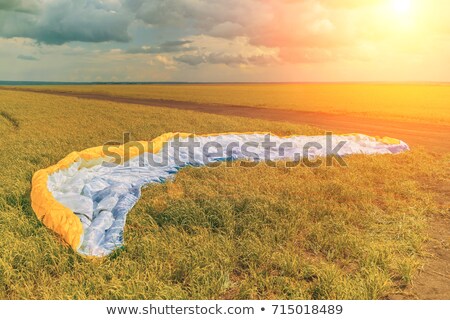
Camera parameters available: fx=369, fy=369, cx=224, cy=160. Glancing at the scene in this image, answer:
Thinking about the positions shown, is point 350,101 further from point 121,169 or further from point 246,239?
point 246,239

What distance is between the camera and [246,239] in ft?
16.5

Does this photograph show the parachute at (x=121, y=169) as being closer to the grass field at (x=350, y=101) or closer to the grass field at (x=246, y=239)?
the grass field at (x=246, y=239)

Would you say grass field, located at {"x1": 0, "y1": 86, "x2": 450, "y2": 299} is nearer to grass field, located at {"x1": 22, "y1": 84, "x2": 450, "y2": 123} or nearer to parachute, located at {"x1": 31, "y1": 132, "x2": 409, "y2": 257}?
parachute, located at {"x1": 31, "y1": 132, "x2": 409, "y2": 257}

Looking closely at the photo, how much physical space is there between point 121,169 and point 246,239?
13.5 ft

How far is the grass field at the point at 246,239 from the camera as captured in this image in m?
3.99

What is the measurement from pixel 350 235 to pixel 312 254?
708 millimetres

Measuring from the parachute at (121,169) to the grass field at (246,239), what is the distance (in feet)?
0.77

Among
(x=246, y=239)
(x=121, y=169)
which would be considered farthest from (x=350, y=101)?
(x=246, y=239)

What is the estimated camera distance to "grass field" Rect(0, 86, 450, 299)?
13.1ft

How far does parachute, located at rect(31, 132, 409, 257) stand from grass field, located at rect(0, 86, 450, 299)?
235 millimetres

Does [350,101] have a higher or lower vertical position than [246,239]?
higher

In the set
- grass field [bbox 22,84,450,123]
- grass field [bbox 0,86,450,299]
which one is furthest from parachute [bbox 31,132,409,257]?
grass field [bbox 22,84,450,123]

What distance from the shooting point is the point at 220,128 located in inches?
610

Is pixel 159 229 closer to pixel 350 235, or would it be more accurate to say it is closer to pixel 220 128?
pixel 350 235
